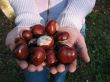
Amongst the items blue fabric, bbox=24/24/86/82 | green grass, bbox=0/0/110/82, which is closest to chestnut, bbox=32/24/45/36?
blue fabric, bbox=24/24/86/82

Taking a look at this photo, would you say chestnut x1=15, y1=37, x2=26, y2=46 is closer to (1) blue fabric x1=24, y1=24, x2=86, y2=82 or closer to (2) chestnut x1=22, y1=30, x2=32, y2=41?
(2) chestnut x1=22, y1=30, x2=32, y2=41

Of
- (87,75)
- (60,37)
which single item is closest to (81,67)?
(87,75)

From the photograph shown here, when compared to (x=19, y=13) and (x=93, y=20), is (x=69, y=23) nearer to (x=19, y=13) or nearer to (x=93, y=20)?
(x=19, y=13)

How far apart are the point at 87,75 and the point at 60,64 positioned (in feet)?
3.03

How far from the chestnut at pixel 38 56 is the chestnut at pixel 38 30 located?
0.13 meters

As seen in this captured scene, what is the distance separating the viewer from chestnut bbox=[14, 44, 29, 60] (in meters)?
1.46

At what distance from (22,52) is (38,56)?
0.26 feet

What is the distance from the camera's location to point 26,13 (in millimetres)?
1677

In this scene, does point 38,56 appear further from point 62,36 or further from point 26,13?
point 26,13

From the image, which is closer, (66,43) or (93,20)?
(66,43)

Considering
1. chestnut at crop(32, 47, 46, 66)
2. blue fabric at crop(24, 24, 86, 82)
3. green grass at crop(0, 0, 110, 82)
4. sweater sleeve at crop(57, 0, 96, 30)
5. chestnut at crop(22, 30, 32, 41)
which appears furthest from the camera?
green grass at crop(0, 0, 110, 82)

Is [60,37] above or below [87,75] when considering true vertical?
above

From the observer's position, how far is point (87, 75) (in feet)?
7.73

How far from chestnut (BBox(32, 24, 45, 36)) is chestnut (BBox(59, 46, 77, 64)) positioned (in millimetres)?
167
